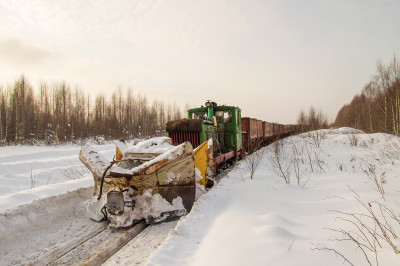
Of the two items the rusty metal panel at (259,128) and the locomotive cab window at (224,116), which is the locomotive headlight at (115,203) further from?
the rusty metal panel at (259,128)

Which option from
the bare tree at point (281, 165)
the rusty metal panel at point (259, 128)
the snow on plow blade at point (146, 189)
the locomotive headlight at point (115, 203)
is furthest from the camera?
the rusty metal panel at point (259, 128)

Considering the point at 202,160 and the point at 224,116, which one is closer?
the point at 202,160

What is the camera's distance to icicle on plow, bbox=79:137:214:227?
373 centimetres

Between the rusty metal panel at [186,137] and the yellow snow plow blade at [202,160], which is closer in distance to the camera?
the yellow snow plow blade at [202,160]

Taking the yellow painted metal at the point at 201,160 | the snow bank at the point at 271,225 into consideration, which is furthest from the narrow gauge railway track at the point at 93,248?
the yellow painted metal at the point at 201,160

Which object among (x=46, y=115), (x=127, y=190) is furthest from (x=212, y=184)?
(x=46, y=115)

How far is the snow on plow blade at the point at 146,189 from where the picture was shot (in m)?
3.73

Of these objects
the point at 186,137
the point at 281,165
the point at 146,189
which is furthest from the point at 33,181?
the point at 281,165

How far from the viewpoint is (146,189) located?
3.95 metres

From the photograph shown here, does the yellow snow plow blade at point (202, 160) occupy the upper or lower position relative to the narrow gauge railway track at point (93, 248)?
upper

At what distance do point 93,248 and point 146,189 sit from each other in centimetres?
115

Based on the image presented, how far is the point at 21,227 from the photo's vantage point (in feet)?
11.9

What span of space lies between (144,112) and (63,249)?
4376 cm

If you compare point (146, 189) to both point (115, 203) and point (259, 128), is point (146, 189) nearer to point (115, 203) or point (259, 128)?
point (115, 203)
